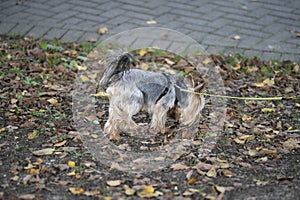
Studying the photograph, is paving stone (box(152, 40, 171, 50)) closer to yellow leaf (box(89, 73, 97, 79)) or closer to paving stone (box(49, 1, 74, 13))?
yellow leaf (box(89, 73, 97, 79))

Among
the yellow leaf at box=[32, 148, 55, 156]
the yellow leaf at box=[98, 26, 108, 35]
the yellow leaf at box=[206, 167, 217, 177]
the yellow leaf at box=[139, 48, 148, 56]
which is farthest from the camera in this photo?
the yellow leaf at box=[98, 26, 108, 35]

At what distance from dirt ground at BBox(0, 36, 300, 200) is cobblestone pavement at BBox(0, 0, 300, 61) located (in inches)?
19.1

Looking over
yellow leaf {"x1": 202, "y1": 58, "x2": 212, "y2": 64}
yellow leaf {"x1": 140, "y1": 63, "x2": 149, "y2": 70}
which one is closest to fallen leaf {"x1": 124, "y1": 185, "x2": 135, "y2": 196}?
yellow leaf {"x1": 140, "y1": 63, "x2": 149, "y2": 70}

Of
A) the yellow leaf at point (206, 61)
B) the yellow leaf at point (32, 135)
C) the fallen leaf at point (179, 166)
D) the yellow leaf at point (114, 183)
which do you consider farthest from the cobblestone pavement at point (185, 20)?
the yellow leaf at point (114, 183)

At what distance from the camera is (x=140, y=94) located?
4629mm

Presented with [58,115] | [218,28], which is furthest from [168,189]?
[218,28]

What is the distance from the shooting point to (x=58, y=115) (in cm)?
525

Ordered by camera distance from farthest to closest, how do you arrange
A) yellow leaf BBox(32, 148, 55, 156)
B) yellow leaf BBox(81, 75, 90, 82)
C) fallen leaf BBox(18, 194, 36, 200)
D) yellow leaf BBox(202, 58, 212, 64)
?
yellow leaf BBox(202, 58, 212, 64), yellow leaf BBox(81, 75, 90, 82), yellow leaf BBox(32, 148, 55, 156), fallen leaf BBox(18, 194, 36, 200)

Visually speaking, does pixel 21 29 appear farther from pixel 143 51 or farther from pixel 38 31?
pixel 143 51

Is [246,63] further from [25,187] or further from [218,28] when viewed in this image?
[25,187]

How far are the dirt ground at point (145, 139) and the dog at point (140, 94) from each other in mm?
276

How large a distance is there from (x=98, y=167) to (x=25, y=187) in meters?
0.66

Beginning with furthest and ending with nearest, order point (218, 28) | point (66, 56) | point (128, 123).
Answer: point (218, 28)
point (66, 56)
point (128, 123)

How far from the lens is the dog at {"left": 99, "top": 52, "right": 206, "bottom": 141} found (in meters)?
4.61
